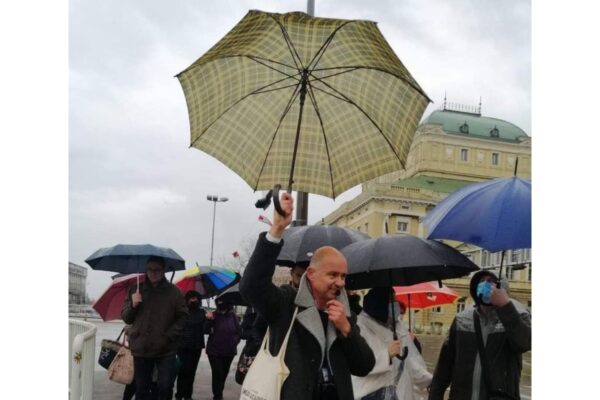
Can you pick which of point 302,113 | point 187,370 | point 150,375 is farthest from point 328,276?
point 187,370

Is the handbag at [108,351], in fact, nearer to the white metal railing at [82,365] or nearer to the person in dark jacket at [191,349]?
the white metal railing at [82,365]

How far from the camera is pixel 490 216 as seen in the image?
16.6ft

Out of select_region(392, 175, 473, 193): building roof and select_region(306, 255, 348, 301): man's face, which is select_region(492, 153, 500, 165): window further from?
select_region(306, 255, 348, 301): man's face

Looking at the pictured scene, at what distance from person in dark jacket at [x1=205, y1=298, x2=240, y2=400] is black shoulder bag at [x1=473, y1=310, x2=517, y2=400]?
19.9 feet

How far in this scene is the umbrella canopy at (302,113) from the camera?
521 centimetres

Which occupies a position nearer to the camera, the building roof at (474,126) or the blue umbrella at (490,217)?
the blue umbrella at (490,217)

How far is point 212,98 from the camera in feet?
18.1

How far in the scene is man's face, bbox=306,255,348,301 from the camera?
353 cm

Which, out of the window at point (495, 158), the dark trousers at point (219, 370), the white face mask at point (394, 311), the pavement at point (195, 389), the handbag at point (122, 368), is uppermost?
the window at point (495, 158)

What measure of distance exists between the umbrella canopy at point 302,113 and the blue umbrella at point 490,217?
1.91ft

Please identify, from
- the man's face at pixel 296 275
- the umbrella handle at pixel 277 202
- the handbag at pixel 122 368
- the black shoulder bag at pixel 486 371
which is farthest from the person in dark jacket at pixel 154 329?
the umbrella handle at pixel 277 202

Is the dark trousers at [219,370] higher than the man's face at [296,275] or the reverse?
the reverse

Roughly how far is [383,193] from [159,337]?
70002 millimetres
